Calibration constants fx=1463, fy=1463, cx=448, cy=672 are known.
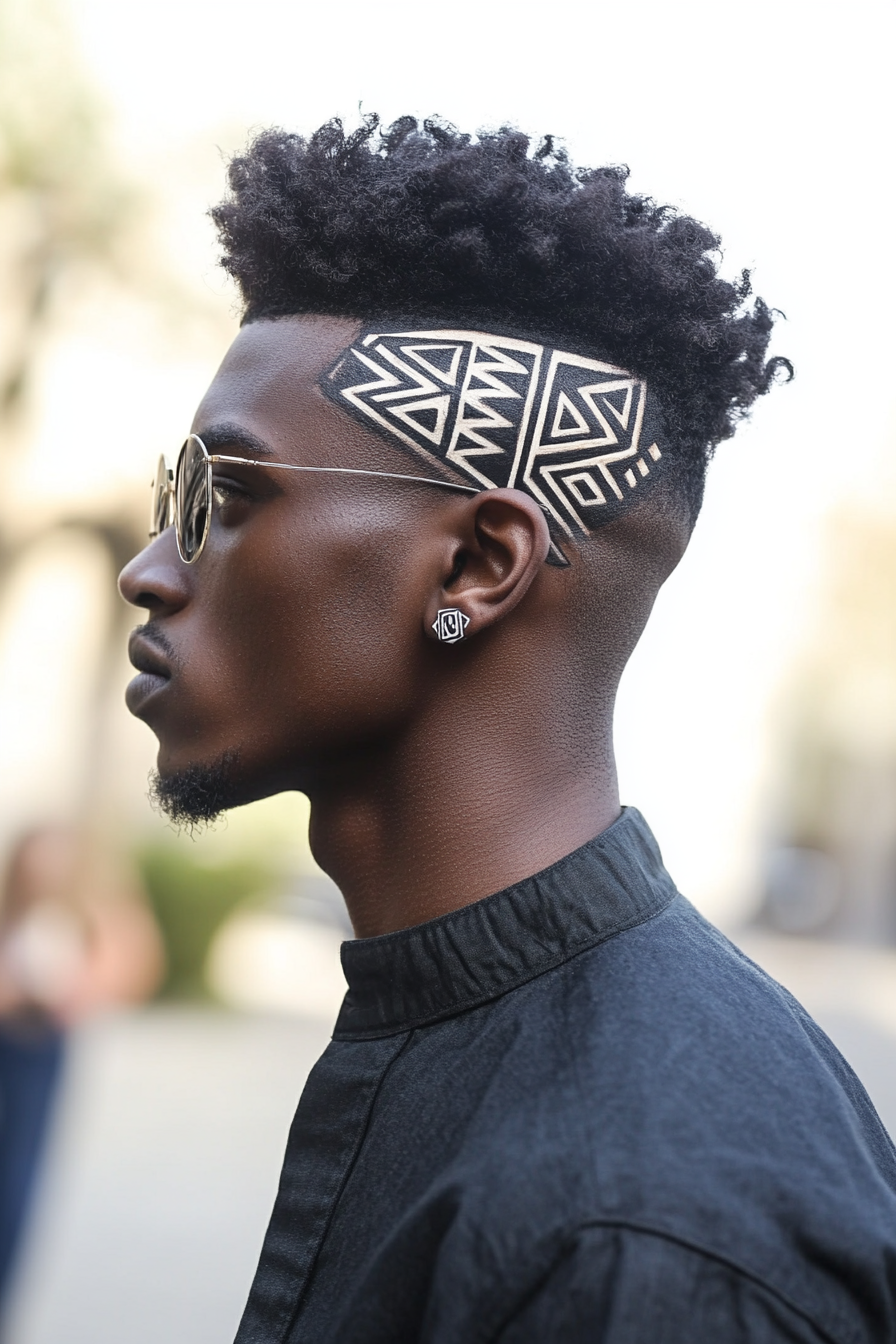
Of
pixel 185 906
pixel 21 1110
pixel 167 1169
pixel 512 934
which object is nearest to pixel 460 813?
pixel 512 934

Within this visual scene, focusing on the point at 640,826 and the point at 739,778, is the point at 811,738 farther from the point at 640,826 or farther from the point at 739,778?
the point at 640,826

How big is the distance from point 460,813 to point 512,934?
19cm

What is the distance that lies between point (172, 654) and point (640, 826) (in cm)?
73

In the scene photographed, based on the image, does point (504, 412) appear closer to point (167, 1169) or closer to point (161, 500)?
point (161, 500)

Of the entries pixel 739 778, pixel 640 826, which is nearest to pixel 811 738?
pixel 739 778

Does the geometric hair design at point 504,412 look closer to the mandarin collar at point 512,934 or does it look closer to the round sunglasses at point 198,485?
the round sunglasses at point 198,485

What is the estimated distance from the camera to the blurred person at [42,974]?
5926 millimetres

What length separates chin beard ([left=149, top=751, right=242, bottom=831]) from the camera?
2.13 m

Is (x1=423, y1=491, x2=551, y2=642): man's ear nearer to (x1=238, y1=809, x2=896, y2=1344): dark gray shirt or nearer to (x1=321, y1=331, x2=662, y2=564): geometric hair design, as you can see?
(x1=321, y1=331, x2=662, y2=564): geometric hair design

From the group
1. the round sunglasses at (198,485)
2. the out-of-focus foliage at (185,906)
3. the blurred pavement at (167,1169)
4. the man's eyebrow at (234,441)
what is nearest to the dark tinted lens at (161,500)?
the round sunglasses at (198,485)

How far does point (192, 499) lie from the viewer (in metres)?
2.19

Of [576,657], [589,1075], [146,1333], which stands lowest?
[146,1333]

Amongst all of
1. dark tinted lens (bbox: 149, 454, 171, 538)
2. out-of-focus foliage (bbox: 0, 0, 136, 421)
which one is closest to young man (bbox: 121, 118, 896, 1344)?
dark tinted lens (bbox: 149, 454, 171, 538)

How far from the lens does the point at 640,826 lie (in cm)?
214
